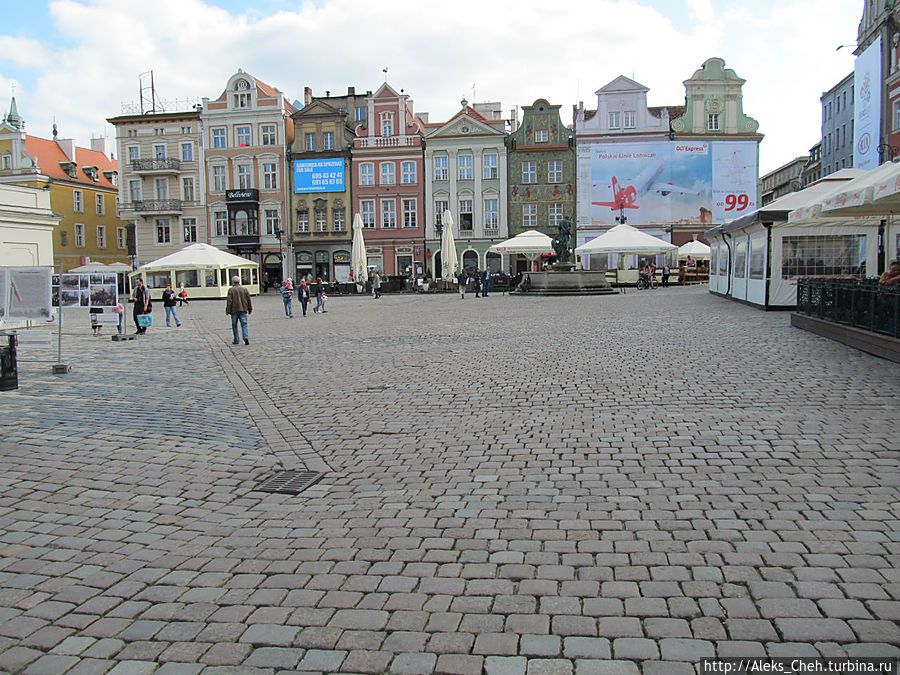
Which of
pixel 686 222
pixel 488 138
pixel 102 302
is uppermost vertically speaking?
pixel 488 138

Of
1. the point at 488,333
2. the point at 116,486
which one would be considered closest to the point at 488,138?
the point at 488,333

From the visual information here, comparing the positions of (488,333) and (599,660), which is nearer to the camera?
(599,660)

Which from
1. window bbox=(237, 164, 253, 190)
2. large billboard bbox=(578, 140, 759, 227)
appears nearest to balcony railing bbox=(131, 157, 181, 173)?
window bbox=(237, 164, 253, 190)

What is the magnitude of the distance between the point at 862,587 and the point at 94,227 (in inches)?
2782

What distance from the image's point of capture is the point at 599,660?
304 cm

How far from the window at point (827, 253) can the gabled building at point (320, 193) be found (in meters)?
40.8

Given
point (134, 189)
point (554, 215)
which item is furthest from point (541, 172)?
point (134, 189)

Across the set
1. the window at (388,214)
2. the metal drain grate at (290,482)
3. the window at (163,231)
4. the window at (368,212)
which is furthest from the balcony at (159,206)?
the metal drain grate at (290,482)

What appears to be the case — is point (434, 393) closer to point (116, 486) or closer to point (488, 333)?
point (116, 486)

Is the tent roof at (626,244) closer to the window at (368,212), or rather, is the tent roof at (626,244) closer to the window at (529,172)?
the window at (529,172)

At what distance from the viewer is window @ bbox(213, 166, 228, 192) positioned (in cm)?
5906

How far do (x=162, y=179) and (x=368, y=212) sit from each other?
16.9 meters

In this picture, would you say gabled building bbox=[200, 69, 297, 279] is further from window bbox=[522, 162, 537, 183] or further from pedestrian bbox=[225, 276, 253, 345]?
pedestrian bbox=[225, 276, 253, 345]

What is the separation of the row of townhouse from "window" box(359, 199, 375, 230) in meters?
0.08
